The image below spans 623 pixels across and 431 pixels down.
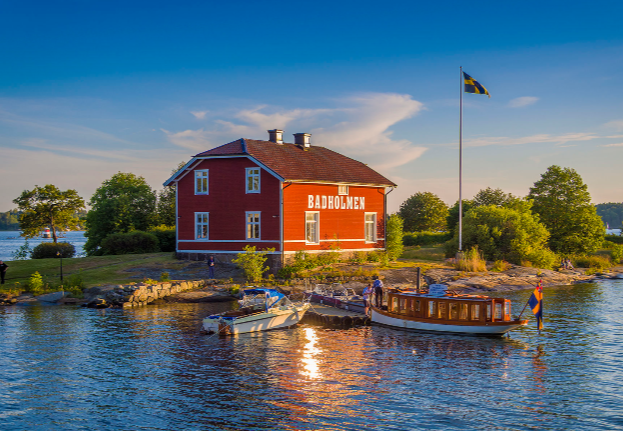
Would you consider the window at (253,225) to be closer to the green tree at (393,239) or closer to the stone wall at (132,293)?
the stone wall at (132,293)

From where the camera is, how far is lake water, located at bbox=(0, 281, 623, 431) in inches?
652

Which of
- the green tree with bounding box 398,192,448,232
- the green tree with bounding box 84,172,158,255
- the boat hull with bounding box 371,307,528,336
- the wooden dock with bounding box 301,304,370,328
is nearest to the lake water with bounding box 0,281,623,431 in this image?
the boat hull with bounding box 371,307,528,336

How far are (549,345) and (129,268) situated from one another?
32754 millimetres

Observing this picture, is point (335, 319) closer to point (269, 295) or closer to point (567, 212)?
point (269, 295)

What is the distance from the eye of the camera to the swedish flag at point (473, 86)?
4728 cm

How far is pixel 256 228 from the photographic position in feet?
150

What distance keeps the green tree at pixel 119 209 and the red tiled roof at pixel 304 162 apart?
22.6m

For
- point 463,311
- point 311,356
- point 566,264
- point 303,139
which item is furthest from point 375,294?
point 566,264

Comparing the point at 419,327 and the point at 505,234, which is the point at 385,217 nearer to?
the point at 505,234

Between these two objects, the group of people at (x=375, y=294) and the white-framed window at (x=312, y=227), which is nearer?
the group of people at (x=375, y=294)

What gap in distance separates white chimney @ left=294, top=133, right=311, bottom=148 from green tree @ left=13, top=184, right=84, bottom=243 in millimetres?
34684

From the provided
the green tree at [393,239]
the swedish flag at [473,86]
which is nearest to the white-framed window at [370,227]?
the green tree at [393,239]

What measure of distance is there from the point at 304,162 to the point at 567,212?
3608 cm

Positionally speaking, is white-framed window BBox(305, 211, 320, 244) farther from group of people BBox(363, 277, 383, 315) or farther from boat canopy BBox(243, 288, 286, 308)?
boat canopy BBox(243, 288, 286, 308)
